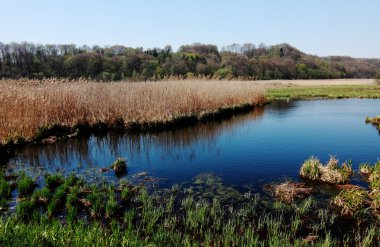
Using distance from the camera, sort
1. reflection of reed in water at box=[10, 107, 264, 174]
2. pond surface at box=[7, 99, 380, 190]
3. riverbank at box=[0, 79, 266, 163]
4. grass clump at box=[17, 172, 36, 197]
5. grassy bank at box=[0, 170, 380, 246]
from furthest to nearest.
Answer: riverbank at box=[0, 79, 266, 163] < reflection of reed in water at box=[10, 107, 264, 174] < pond surface at box=[7, 99, 380, 190] < grass clump at box=[17, 172, 36, 197] < grassy bank at box=[0, 170, 380, 246]

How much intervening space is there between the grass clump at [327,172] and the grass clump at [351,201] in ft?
4.40

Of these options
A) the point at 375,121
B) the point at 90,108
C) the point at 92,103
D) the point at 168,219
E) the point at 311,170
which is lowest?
the point at 168,219

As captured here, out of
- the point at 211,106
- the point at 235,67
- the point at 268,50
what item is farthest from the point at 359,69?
the point at 211,106

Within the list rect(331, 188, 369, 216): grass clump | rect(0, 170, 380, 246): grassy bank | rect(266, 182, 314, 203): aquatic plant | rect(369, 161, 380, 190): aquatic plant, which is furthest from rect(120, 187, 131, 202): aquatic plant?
rect(369, 161, 380, 190): aquatic plant

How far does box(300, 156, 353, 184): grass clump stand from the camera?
352 inches

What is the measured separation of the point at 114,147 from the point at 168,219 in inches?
297

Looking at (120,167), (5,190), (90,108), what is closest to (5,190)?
(5,190)

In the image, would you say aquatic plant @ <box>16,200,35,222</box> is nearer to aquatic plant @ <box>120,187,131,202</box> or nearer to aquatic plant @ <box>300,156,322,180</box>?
aquatic plant @ <box>120,187,131,202</box>

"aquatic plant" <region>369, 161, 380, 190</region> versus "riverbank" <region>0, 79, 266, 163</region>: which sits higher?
"riverbank" <region>0, 79, 266, 163</region>

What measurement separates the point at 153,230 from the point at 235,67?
273 ft

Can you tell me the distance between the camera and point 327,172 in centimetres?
913

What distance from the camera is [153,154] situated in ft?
40.5

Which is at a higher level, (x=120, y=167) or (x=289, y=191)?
(x=120, y=167)

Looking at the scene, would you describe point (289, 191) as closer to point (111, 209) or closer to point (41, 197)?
point (111, 209)
